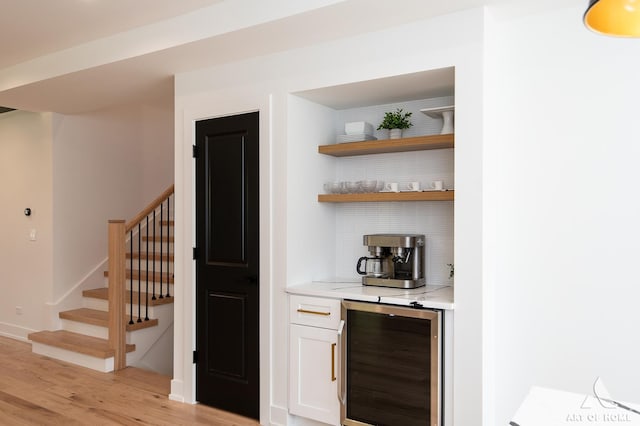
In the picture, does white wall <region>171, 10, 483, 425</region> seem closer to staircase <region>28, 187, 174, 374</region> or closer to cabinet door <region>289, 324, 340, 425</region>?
cabinet door <region>289, 324, 340, 425</region>

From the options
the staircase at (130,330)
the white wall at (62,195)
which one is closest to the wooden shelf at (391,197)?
the staircase at (130,330)

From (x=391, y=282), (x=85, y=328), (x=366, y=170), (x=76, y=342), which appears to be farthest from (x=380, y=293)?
(x=85, y=328)

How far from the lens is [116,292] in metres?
4.95

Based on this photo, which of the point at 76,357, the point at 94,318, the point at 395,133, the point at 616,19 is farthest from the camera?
the point at 94,318

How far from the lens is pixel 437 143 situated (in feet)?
11.1

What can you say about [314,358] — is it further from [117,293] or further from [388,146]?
[117,293]

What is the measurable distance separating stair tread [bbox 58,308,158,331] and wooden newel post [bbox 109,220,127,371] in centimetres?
17

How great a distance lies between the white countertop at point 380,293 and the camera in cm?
308

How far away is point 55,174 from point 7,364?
6.54 feet

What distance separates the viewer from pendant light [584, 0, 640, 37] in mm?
1499

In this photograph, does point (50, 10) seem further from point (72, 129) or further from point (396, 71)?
point (72, 129)

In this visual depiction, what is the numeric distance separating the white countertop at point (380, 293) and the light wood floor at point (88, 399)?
1050 mm

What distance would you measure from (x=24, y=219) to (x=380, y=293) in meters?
4.76

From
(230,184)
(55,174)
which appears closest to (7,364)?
(55,174)
